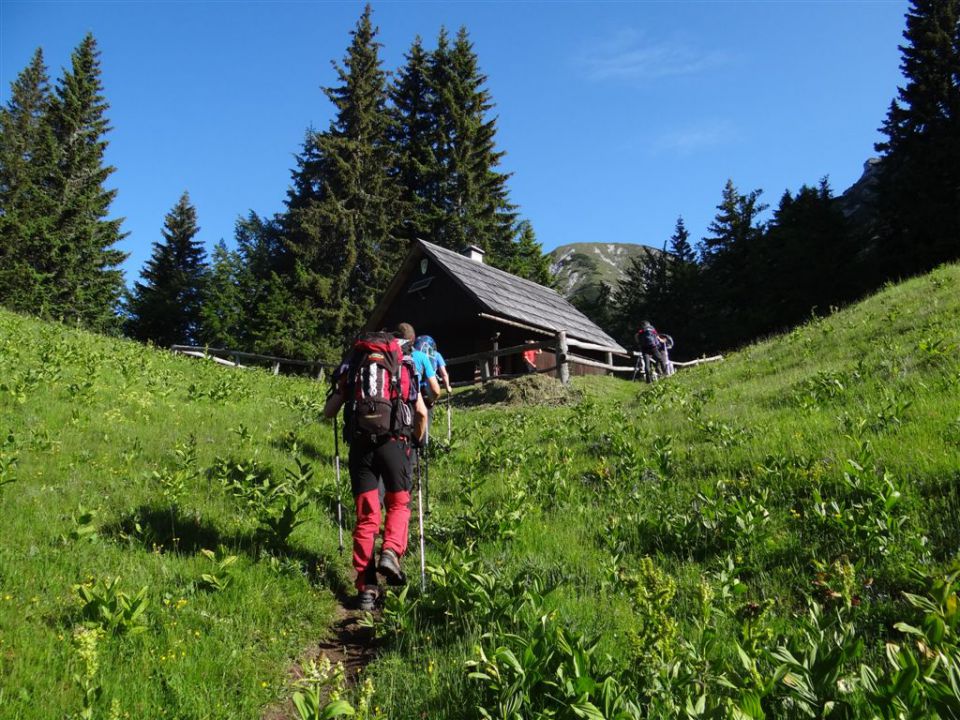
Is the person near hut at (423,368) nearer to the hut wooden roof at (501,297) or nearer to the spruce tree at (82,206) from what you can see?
the hut wooden roof at (501,297)

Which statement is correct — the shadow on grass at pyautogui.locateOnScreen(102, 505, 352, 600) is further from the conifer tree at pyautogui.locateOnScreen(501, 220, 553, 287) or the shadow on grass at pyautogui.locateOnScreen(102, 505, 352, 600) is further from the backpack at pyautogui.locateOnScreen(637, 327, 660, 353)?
the conifer tree at pyautogui.locateOnScreen(501, 220, 553, 287)

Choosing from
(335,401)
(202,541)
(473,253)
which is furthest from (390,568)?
(473,253)

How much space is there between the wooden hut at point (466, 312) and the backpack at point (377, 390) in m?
16.7

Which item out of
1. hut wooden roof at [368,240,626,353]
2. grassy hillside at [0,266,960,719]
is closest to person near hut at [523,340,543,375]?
hut wooden roof at [368,240,626,353]

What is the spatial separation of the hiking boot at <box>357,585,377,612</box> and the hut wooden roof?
17888 millimetres

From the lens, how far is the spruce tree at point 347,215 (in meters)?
36.0

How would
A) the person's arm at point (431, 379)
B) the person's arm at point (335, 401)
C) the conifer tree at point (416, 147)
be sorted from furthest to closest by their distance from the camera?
the conifer tree at point (416, 147) < the person's arm at point (431, 379) < the person's arm at point (335, 401)

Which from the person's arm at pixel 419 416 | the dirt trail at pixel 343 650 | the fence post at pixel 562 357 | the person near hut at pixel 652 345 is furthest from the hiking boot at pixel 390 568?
the person near hut at pixel 652 345

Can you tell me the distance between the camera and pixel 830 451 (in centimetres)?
597

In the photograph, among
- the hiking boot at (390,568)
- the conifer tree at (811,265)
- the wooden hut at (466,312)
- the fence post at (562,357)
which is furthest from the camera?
the conifer tree at (811,265)

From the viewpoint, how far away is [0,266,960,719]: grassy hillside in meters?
2.80

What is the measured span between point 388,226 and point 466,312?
57.8 ft

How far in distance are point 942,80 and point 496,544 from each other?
1685 inches

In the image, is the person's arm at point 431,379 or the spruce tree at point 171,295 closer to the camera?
the person's arm at point 431,379
